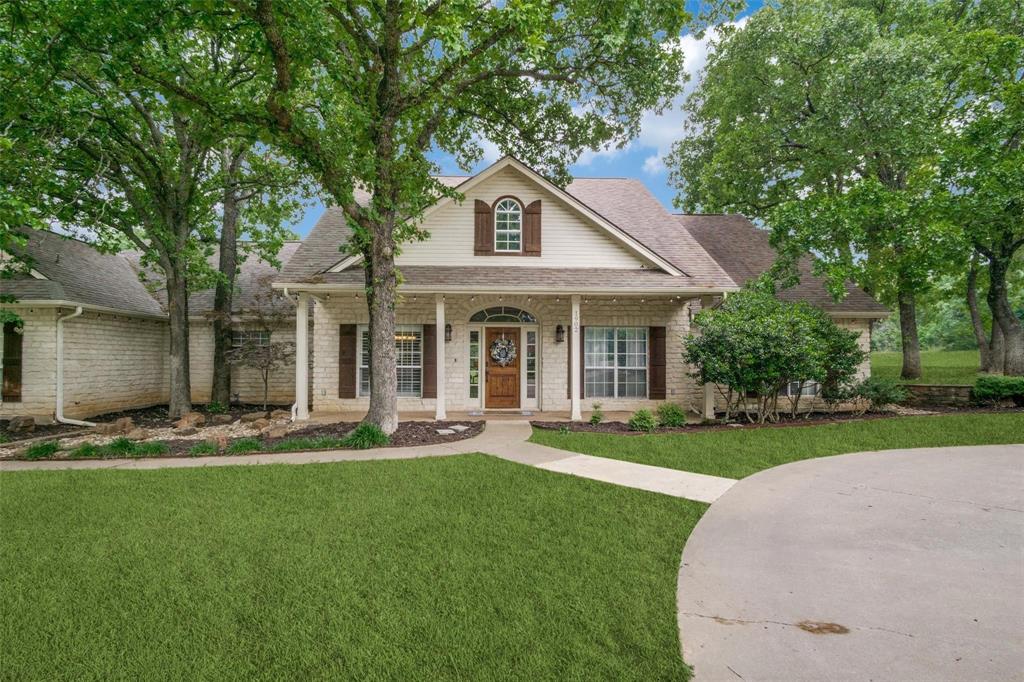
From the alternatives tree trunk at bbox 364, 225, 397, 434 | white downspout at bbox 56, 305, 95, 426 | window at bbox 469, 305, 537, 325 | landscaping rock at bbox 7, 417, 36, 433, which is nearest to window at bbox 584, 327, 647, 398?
window at bbox 469, 305, 537, 325

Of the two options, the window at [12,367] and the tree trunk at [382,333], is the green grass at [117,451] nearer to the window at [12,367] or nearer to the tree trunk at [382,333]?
the tree trunk at [382,333]

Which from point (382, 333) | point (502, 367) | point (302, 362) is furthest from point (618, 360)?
point (302, 362)

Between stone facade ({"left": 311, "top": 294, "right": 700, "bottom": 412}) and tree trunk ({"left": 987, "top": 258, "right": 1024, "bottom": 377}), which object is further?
tree trunk ({"left": 987, "top": 258, "right": 1024, "bottom": 377})

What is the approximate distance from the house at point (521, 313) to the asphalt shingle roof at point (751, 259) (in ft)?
0.48

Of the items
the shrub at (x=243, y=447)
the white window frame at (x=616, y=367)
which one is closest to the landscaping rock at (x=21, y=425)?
the shrub at (x=243, y=447)

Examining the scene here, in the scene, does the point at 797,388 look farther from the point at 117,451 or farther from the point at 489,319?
the point at 117,451

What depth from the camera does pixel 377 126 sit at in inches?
315

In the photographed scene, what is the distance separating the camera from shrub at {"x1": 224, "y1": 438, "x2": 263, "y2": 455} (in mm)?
7332

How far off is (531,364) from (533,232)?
331 cm

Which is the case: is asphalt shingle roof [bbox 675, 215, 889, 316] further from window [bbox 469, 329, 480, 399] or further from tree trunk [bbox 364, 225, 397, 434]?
tree trunk [bbox 364, 225, 397, 434]

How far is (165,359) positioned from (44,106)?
7574 millimetres

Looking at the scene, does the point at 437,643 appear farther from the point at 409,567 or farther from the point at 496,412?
the point at 496,412

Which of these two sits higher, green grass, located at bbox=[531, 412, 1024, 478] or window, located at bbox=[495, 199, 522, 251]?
window, located at bbox=[495, 199, 522, 251]

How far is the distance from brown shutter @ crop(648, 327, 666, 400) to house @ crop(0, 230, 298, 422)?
1037 cm
